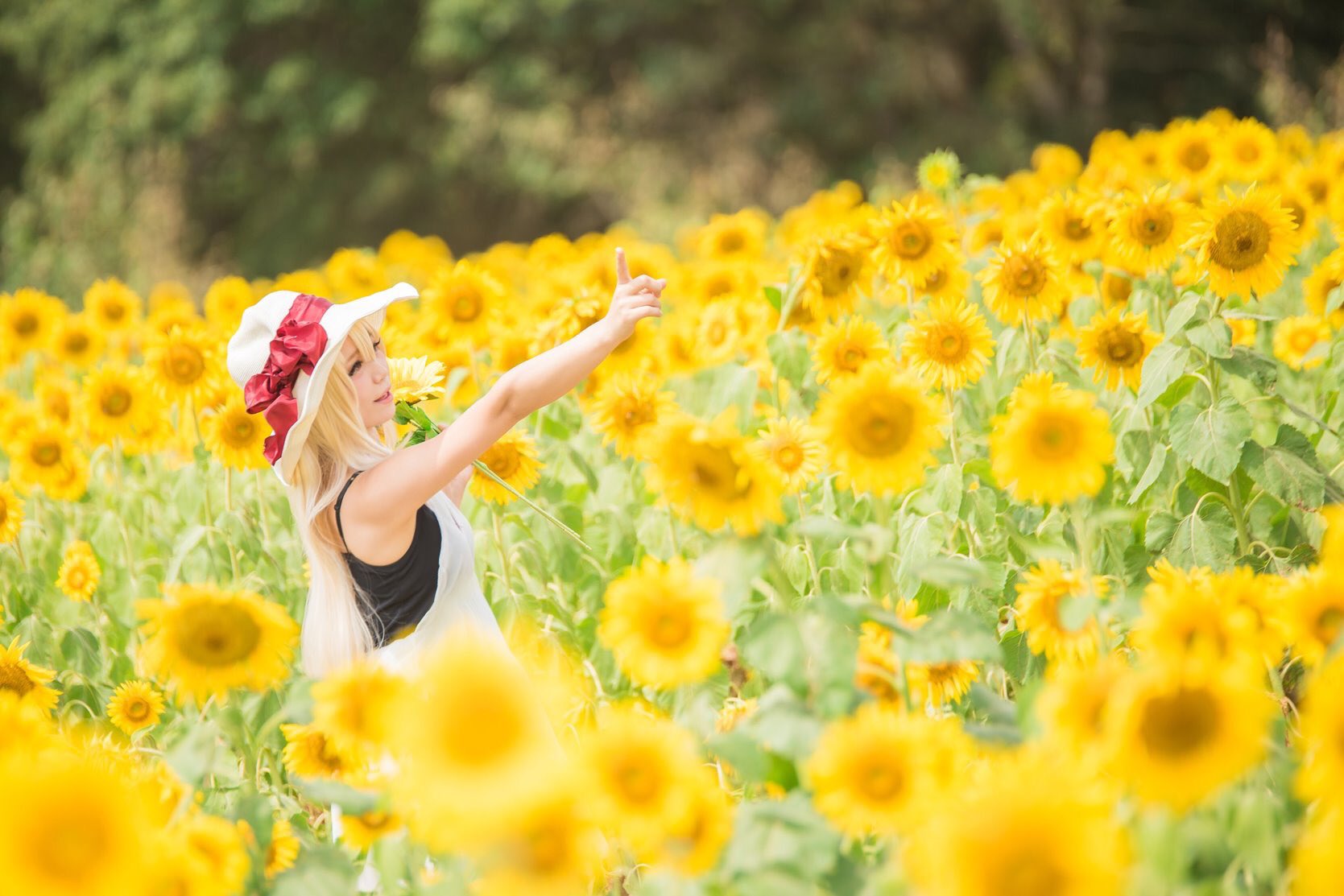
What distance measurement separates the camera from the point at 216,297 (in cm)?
467

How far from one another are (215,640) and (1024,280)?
6.11 ft

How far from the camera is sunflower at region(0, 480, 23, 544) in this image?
2756 millimetres

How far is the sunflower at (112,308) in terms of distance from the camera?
14.5 feet

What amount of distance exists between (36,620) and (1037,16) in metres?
12.0

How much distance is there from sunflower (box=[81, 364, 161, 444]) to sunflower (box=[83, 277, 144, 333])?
1240 millimetres

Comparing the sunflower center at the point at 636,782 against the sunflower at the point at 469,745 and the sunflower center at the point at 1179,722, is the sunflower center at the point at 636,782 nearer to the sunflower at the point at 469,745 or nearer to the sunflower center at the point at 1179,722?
the sunflower at the point at 469,745

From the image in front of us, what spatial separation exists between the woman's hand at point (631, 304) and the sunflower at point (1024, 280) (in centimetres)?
Answer: 88

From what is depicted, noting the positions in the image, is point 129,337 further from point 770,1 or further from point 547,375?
point 770,1

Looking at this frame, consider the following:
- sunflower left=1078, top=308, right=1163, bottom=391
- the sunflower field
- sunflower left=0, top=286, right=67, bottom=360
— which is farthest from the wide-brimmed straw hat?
sunflower left=0, top=286, right=67, bottom=360

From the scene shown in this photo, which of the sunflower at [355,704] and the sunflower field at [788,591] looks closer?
the sunflower field at [788,591]

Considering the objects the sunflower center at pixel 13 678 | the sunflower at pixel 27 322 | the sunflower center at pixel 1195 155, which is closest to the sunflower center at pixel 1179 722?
the sunflower center at pixel 13 678

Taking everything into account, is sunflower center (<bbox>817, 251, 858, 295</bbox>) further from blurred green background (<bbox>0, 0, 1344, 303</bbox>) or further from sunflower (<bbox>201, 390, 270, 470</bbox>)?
blurred green background (<bbox>0, 0, 1344, 303</bbox>)

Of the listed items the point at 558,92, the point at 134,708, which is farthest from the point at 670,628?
the point at 558,92

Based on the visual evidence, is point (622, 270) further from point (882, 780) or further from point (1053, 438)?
point (882, 780)
